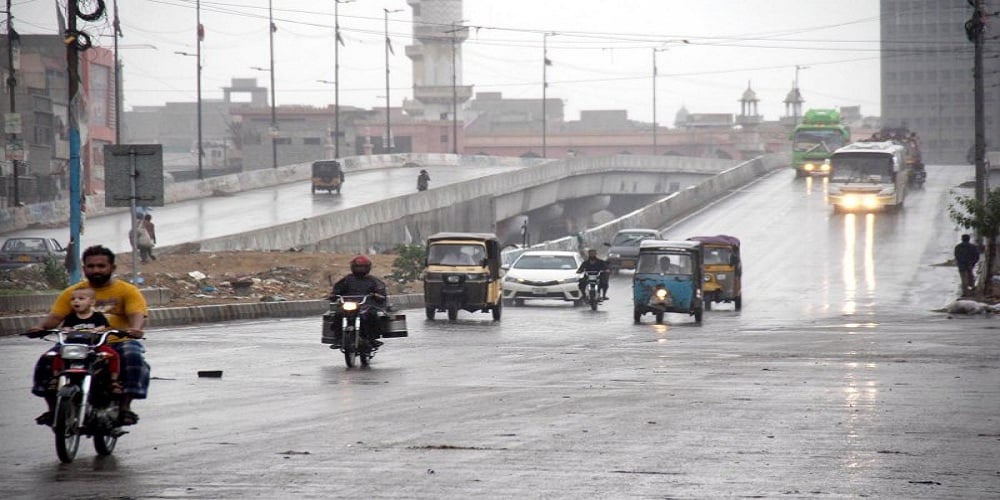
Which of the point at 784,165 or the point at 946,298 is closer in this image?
the point at 946,298

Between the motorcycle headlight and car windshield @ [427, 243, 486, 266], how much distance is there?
22.1 m

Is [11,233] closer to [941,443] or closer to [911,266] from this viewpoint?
[911,266]

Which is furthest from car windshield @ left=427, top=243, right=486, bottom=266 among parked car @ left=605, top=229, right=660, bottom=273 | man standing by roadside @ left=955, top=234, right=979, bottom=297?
parked car @ left=605, top=229, right=660, bottom=273

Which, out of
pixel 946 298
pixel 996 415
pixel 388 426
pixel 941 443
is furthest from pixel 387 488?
pixel 946 298

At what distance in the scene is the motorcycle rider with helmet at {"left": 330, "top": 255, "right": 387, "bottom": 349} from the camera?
19.8m

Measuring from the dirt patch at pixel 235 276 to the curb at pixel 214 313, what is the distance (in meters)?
1.31

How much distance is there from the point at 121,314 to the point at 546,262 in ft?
97.2

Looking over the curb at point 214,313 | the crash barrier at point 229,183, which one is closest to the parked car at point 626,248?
the crash barrier at point 229,183

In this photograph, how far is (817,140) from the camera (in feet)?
290

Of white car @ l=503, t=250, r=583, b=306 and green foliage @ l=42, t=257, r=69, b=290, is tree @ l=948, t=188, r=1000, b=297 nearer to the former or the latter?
white car @ l=503, t=250, r=583, b=306

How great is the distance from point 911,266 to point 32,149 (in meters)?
50.3

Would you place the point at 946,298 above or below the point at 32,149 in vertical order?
below

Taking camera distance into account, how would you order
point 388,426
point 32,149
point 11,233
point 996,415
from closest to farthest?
1. point 388,426
2. point 996,415
3. point 11,233
4. point 32,149

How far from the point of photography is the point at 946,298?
41250mm
